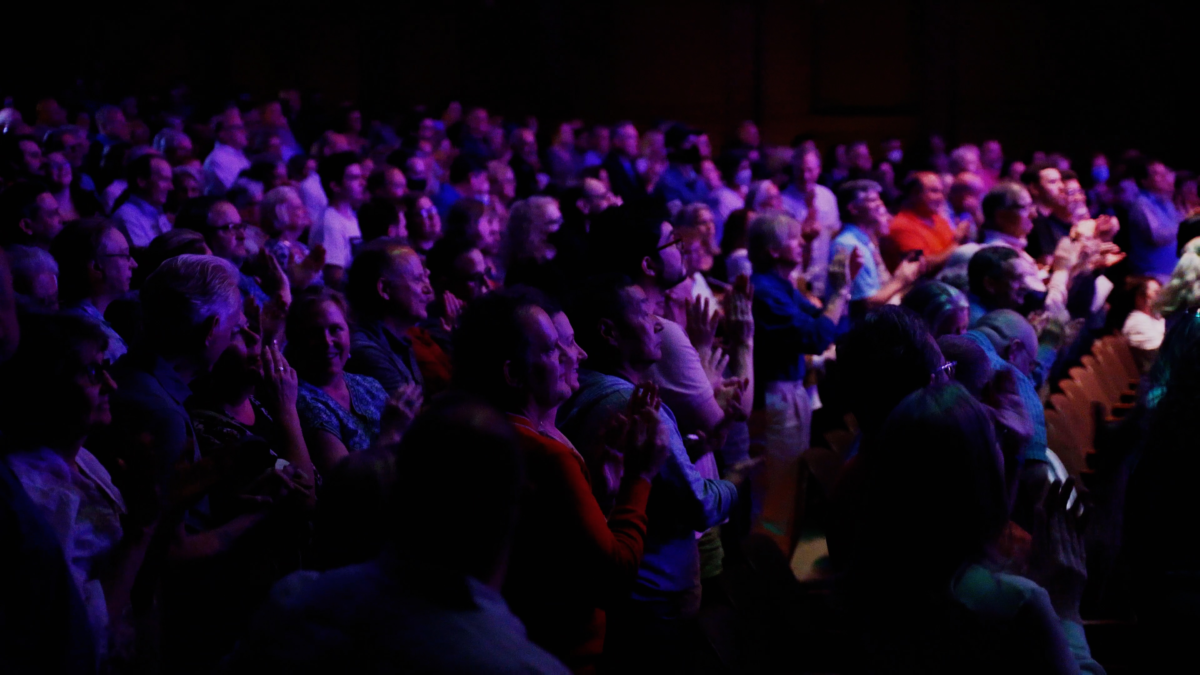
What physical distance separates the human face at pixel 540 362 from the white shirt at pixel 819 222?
5190mm

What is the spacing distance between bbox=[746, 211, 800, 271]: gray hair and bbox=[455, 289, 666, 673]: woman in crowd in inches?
103

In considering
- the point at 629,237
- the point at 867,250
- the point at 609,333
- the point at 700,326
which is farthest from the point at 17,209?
the point at 867,250

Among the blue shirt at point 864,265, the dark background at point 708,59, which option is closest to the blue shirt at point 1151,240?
the blue shirt at point 864,265

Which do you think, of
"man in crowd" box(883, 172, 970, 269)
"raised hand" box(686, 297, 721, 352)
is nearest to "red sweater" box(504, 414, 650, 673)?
"raised hand" box(686, 297, 721, 352)

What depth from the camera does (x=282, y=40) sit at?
48.5 feet

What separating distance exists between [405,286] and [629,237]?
26.0 inches

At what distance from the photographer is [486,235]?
510cm

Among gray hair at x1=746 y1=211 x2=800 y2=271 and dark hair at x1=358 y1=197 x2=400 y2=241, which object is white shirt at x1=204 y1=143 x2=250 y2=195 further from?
gray hair at x1=746 y1=211 x2=800 y2=271

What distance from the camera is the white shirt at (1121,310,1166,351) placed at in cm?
529

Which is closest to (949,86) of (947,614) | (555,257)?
(555,257)

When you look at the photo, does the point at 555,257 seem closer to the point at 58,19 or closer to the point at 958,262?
the point at 958,262

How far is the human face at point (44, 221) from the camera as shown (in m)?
4.37

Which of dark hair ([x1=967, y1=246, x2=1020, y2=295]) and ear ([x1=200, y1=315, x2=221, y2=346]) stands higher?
ear ([x1=200, y1=315, x2=221, y2=346])

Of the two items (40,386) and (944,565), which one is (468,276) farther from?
(944,565)
